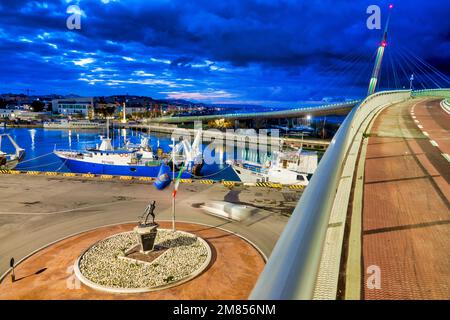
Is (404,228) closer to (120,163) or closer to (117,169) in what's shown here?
(120,163)

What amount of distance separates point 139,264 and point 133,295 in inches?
94.6

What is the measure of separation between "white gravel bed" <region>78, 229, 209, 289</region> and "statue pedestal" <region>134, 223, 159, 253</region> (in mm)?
953

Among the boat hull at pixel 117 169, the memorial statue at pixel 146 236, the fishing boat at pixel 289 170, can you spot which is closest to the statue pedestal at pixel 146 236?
the memorial statue at pixel 146 236

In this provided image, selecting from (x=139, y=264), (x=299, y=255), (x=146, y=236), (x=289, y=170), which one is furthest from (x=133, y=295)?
(x=289, y=170)

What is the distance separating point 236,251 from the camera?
1648 centimetres

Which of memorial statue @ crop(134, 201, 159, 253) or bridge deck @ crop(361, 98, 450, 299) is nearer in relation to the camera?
bridge deck @ crop(361, 98, 450, 299)

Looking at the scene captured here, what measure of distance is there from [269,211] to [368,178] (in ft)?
53.8

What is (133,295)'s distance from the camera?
12586mm

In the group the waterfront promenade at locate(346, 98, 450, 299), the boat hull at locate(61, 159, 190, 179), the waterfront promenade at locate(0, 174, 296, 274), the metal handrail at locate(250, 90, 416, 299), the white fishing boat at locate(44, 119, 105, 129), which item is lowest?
the waterfront promenade at locate(0, 174, 296, 274)

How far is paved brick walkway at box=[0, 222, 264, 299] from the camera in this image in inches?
496

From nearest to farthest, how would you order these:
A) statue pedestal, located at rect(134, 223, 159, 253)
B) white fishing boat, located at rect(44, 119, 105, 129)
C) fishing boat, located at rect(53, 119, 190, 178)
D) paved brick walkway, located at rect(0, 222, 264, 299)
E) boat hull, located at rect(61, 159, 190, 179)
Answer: paved brick walkway, located at rect(0, 222, 264, 299) → statue pedestal, located at rect(134, 223, 159, 253) → boat hull, located at rect(61, 159, 190, 179) → fishing boat, located at rect(53, 119, 190, 178) → white fishing boat, located at rect(44, 119, 105, 129)

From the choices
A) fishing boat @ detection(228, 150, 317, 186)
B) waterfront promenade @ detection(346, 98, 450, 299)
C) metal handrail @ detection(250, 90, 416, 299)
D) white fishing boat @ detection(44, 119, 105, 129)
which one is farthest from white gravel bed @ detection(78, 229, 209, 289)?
white fishing boat @ detection(44, 119, 105, 129)

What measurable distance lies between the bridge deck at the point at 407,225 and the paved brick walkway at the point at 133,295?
8.32 m

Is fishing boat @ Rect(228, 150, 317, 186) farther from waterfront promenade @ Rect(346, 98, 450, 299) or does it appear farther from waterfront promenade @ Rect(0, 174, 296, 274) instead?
waterfront promenade @ Rect(346, 98, 450, 299)
